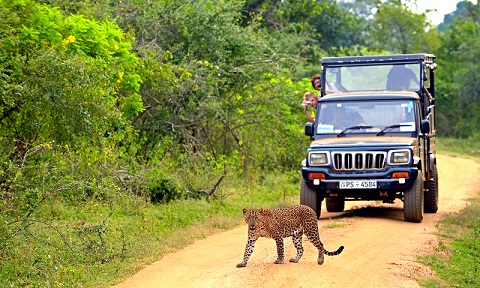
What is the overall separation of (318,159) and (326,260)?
3.45 meters

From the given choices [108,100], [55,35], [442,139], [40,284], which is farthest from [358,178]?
[442,139]

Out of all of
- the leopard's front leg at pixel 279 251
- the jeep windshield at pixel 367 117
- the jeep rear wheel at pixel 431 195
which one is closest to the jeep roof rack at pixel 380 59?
the jeep windshield at pixel 367 117

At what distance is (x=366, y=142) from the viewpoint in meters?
13.3

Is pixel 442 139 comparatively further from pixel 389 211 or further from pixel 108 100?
pixel 108 100

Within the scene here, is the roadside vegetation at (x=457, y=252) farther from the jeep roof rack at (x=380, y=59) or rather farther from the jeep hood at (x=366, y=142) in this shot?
the jeep roof rack at (x=380, y=59)

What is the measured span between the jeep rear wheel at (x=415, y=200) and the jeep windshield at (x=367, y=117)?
1.08 meters

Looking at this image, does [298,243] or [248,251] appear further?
[298,243]

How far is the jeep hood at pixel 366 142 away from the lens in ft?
43.4

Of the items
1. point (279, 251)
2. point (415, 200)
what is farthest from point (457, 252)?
point (279, 251)

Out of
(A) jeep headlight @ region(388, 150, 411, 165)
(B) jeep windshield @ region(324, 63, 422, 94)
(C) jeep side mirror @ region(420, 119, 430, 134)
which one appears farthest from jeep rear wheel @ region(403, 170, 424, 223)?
(B) jeep windshield @ region(324, 63, 422, 94)

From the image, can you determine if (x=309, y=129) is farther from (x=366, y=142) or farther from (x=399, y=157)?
(x=399, y=157)

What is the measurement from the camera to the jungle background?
10.8 m

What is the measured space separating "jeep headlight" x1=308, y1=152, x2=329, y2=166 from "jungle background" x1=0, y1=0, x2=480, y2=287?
1.59 meters

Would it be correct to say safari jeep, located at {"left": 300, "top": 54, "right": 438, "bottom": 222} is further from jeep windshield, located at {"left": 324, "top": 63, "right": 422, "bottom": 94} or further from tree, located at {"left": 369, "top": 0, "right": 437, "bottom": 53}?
tree, located at {"left": 369, "top": 0, "right": 437, "bottom": 53}
